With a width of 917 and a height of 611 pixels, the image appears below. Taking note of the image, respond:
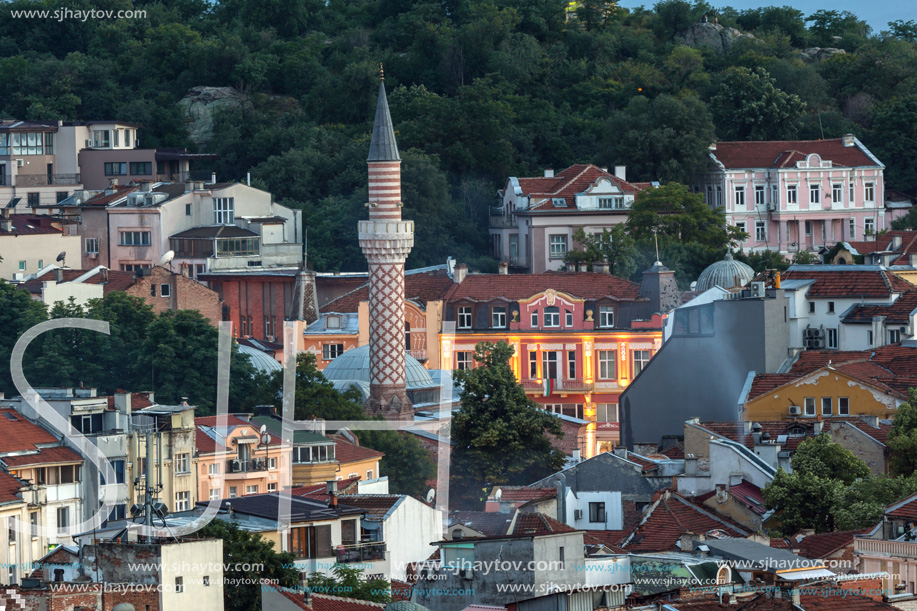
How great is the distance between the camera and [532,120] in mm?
81750

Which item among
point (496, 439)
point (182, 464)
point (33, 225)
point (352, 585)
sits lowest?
point (352, 585)

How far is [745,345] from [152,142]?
41.7m

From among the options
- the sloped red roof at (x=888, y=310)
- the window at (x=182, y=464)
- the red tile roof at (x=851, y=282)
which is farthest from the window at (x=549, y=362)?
the window at (x=182, y=464)

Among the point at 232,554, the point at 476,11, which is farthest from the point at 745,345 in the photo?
the point at 476,11

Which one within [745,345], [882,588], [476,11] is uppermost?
[476,11]

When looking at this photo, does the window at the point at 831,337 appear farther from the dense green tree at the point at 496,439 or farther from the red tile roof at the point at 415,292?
the red tile roof at the point at 415,292

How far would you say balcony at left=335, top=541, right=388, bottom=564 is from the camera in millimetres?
30031

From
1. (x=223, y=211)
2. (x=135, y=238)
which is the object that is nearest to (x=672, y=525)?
(x=135, y=238)

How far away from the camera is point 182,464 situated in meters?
41.7

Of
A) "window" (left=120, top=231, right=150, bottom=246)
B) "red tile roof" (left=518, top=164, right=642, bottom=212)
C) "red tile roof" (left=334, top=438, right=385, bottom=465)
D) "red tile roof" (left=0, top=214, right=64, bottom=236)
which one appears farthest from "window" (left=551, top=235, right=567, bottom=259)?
"red tile roof" (left=334, top=438, right=385, bottom=465)

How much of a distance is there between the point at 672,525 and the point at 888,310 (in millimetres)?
16802

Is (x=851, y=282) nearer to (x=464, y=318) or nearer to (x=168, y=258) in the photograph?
(x=464, y=318)

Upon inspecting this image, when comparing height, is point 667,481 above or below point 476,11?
below

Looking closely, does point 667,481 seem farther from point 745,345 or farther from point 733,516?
point 745,345
